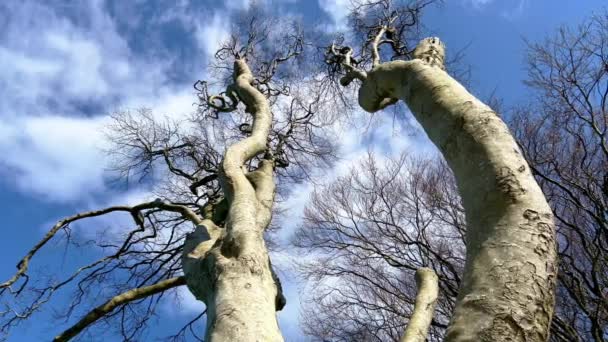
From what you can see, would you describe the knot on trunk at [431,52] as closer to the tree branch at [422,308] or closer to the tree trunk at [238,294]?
the tree branch at [422,308]

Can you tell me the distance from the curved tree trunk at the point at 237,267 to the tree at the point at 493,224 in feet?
3.25

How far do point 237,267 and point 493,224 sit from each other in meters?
1.29

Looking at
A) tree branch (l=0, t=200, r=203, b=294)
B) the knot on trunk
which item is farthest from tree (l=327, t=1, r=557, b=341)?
tree branch (l=0, t=200, r=203, b=294)

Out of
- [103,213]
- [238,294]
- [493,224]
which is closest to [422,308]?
[238,294]

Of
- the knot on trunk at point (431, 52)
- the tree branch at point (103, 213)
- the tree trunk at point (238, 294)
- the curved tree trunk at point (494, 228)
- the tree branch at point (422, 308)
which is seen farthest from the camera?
the tree branch at point (103, 213)

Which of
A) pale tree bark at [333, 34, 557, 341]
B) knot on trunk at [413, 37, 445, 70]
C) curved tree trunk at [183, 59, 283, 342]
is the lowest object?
pale tree bark at [333, 34, 557, 341]

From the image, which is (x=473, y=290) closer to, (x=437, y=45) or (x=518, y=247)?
(x=518, y=247)

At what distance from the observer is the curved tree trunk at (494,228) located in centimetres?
108

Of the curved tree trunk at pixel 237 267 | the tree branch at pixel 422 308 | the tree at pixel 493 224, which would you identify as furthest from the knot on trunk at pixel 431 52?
the curved tree trunk at pixel 237 267

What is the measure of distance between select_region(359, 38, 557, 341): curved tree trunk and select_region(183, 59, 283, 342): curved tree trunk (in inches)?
39.2

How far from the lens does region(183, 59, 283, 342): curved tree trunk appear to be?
1988 millimetres

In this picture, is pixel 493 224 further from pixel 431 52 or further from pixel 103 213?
pixel 103 213

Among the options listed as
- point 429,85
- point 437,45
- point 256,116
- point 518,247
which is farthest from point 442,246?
point 518,247

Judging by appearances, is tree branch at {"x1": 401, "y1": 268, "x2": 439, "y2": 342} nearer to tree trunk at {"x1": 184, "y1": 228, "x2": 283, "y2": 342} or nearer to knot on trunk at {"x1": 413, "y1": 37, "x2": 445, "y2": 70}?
tree trunk at {"x1": 184, "y1": 228, "x2": 283, "y2": 342}
